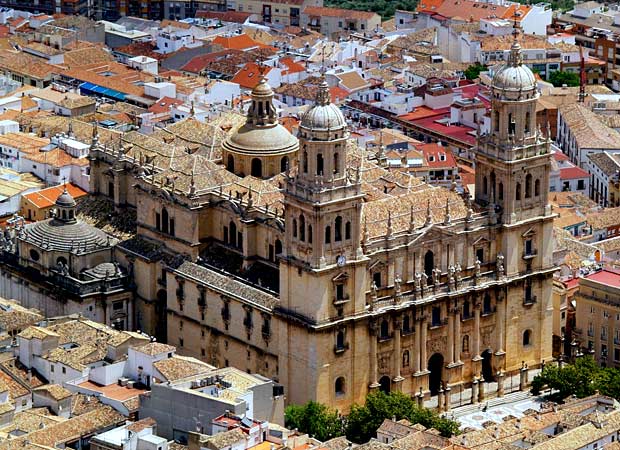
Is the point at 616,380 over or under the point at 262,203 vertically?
under

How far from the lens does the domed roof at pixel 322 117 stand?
127 metres

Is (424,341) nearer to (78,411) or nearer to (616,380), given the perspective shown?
(616,380)

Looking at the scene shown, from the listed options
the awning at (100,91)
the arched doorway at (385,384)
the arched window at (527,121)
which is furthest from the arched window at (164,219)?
the awning at (100,91)

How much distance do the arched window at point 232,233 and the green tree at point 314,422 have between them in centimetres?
1378

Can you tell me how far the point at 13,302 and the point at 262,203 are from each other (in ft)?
57.9

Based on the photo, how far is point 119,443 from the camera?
117 metres

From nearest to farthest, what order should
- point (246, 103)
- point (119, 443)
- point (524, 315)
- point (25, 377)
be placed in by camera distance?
point (119, 443)
point (25, 377)
point (524, 315)
point (246, 103)

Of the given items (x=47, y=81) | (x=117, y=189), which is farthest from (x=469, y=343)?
(x=47, y=81)

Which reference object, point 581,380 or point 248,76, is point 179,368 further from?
point 248,76

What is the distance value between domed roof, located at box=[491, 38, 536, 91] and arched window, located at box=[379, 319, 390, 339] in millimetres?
15187

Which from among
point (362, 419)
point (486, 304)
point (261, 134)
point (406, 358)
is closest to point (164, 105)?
point (261, 134)

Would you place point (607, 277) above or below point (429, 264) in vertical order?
below

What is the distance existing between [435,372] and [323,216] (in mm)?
14376

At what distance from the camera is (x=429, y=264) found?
134000 mm
